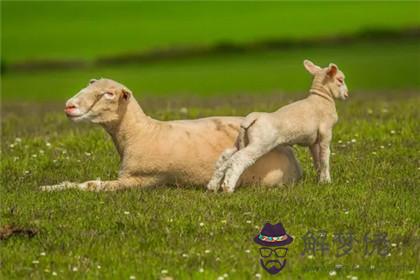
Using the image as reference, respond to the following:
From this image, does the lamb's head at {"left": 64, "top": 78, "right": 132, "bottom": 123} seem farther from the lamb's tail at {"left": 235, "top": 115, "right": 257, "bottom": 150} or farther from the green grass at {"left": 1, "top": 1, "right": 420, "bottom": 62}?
the green grass at {"left": 1, "top": 1, "right": 420, "bottom": 62}

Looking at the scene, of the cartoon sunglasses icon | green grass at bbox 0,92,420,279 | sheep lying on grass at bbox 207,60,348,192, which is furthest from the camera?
sheep lying on grass at bbox 207,60,348,192

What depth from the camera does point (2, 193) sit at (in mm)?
→ 13258

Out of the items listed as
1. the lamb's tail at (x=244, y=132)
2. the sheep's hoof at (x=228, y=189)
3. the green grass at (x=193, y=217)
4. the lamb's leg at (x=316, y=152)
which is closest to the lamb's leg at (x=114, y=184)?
the green grass at (x=193, y=217)

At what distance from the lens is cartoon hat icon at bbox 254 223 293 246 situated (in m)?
10.8

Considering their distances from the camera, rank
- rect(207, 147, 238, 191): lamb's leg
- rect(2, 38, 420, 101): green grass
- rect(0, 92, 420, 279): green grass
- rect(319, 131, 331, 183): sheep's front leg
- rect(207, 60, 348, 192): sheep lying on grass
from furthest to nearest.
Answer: rect(2, 38, 420, 101): green grass
rect(319, 131, 331, 183): sheep's front leg
rect(207, 147, 238, 191): lamb's leg
rect(207, 60, 348, 192): sheep lying on grass
rect(0, 92, 420, 279): green grass

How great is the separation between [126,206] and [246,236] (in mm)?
1710

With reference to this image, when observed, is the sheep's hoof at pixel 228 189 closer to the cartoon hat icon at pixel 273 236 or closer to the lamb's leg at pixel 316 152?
the lamb's leg at pixel 316 152

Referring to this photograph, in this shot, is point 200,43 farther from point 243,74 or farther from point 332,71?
point 332,71

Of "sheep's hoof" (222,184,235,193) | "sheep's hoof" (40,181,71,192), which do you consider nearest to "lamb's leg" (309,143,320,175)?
"sheep's hoof" (222,184,235,193)

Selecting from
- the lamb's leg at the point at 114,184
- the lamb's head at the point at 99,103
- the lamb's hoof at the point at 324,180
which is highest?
the lamb's head at the point at 99,103

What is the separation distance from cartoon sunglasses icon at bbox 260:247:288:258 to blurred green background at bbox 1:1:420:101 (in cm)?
2164

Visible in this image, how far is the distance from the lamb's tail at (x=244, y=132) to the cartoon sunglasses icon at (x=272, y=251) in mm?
2495

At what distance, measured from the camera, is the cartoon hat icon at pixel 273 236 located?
10.8m

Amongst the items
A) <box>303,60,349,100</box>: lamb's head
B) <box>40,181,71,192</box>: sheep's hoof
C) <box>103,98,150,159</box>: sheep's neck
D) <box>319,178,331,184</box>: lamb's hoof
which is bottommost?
<box>40,181,71,192</box>: sheep's hoof
